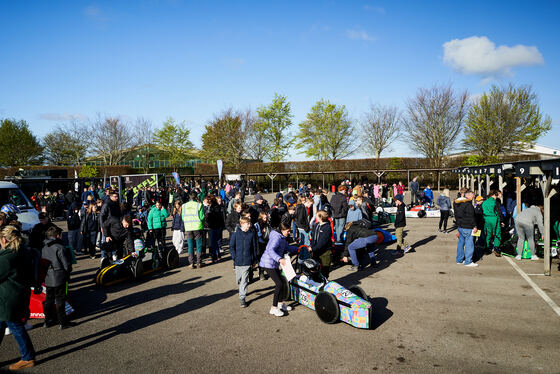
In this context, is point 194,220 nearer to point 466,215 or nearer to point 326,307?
point 326,307

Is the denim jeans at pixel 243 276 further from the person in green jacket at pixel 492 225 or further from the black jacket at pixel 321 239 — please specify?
the person in green jacket at pixel 492 225

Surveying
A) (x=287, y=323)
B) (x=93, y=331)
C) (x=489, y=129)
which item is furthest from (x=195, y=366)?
(x=489, y=129)

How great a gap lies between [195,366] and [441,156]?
43168 millimetres

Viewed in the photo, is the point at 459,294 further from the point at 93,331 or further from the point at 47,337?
the point at 47,337

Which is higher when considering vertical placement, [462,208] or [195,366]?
[462,208]

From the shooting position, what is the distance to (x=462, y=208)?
8852 millimetres

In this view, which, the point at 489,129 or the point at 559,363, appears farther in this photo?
the point at 489,129

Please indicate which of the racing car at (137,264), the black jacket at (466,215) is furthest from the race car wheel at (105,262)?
the black jacket at (466,215)

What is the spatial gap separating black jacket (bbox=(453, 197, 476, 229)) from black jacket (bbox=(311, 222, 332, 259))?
3633 millimetres

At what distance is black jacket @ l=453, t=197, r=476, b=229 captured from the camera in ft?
28.7

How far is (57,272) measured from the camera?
564 cm

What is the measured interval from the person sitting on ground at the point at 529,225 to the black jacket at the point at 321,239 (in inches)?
211

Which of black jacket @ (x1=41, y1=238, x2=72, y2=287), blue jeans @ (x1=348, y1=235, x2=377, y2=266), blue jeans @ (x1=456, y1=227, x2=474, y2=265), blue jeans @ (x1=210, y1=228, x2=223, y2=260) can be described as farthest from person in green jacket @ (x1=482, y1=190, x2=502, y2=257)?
→ black jacket @ (x1=41, y1=238, x2=72, y2=287)

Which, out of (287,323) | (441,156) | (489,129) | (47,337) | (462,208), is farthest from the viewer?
(441,156)
